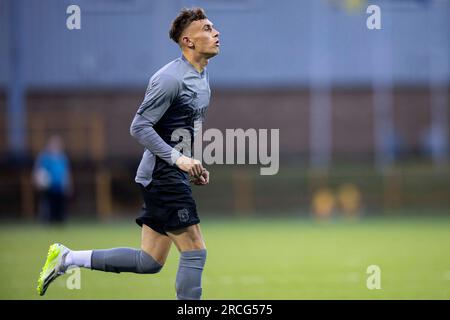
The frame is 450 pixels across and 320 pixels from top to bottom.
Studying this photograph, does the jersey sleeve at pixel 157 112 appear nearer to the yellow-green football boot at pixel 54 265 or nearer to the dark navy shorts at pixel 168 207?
the dark navy shorts at pixel 168 207

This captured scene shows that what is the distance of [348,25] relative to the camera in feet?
105

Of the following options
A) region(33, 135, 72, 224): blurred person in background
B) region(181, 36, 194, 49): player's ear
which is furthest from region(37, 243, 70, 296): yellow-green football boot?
region(33, 135, 72, 224): blurred person in background

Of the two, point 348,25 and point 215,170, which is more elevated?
point 348,25

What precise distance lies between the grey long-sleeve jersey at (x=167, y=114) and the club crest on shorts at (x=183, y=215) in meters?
0.24

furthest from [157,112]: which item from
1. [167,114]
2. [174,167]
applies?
[174,167]

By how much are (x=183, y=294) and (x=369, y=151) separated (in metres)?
26.3

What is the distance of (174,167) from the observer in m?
7.68

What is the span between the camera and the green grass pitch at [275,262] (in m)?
10.5

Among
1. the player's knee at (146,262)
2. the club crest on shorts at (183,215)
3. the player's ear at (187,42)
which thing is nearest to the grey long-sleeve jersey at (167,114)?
the player's ear at (187,42)

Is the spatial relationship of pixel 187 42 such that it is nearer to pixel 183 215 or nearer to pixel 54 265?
pixel 183 215

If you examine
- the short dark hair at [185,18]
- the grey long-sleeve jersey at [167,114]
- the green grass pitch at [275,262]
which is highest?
the short dark hair at [185,18]

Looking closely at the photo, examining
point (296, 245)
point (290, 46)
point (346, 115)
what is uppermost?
point (290, 46)
